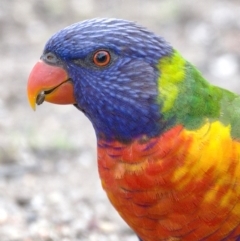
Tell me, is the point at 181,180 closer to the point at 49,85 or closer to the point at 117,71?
the point at 117,71

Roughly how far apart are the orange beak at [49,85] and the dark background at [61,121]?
3.51 feet

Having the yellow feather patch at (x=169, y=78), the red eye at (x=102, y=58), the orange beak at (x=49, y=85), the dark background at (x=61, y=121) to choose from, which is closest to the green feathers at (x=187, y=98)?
the yellow feather patch at (x=169, y=78)

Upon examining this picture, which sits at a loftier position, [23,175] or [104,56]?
[23,175]

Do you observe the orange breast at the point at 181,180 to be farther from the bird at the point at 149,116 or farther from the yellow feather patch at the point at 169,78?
the yellow feather patch at the point at 169,78

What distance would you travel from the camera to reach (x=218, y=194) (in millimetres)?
2576

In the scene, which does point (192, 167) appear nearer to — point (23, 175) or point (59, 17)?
point (23, 175)

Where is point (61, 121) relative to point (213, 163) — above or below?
above

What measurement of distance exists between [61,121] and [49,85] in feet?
8.26

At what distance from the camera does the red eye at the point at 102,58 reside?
251cm

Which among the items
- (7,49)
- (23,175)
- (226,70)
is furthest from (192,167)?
(7,49)

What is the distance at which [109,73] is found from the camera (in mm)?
2566

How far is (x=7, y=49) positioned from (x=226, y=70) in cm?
211

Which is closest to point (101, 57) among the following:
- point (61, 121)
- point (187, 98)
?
point (187, 98)

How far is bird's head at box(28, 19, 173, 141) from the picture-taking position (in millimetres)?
2529
